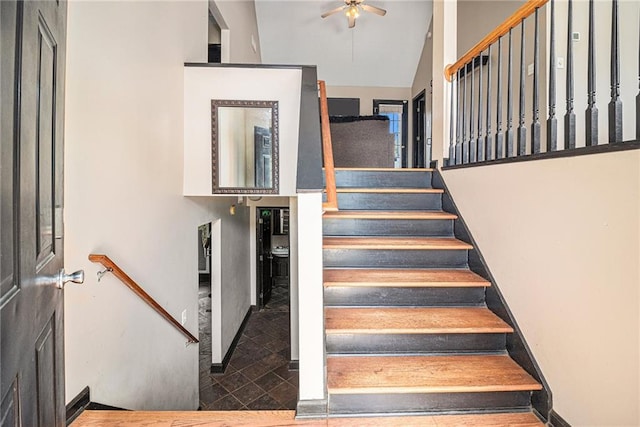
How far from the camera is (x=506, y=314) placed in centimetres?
208

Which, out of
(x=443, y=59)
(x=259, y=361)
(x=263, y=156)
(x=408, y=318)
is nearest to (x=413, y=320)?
(x=408, y=318)

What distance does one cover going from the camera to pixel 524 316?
1.94 meters

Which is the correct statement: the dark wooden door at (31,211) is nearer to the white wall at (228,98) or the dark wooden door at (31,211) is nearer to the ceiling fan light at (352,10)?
the white wall at (228,98)

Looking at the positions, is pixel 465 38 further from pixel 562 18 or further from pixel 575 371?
pixel 575 371

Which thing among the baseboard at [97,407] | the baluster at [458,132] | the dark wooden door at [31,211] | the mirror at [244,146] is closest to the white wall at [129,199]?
the baseboard at [97,407]

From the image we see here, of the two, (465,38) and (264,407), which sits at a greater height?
(465,38)

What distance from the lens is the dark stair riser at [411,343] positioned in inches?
80.4

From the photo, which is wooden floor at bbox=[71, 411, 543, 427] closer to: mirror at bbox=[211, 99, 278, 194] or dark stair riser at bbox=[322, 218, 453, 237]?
dark stair riser at bbox=[322, 218, 453, 237]

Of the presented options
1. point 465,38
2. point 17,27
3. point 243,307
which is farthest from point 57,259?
point 465,38

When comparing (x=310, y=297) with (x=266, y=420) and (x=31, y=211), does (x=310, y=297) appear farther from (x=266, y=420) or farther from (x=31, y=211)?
(x=31, y=211)

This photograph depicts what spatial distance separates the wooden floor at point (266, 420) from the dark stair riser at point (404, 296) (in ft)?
2.28

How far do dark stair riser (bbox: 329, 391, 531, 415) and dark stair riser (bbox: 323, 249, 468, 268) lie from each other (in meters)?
0.96

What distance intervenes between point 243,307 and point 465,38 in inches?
228

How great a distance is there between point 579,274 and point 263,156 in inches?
104
